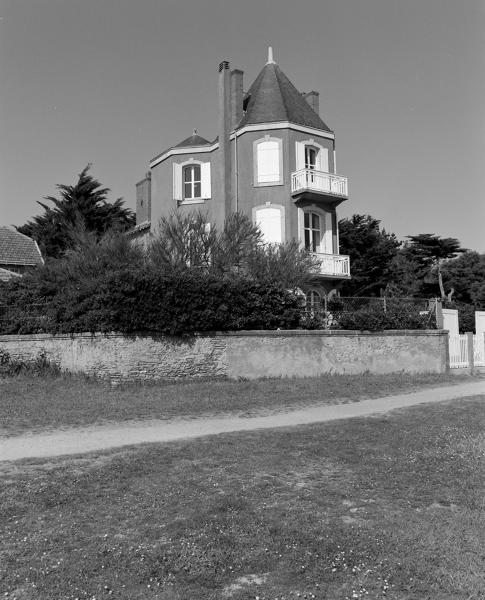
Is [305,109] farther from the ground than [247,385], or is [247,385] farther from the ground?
[305,109]

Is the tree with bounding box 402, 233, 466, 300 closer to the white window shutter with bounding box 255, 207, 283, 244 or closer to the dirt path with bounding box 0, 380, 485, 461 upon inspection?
the white window shutter with bounding box 255, 207, 283, 244

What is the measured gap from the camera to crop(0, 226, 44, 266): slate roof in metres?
32.2

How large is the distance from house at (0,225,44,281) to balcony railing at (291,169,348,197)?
14618 mm

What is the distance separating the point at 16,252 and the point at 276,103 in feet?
56.2

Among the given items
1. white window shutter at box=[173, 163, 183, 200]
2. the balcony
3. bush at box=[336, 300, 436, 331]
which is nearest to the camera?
bush at box=[336, 300, 436, 331]

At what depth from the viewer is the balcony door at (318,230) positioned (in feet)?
89.0

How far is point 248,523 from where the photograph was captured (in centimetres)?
489

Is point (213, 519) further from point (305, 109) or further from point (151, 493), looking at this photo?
point (305, 109)

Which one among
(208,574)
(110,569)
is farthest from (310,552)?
(110,569)

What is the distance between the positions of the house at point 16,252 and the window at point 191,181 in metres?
8.71

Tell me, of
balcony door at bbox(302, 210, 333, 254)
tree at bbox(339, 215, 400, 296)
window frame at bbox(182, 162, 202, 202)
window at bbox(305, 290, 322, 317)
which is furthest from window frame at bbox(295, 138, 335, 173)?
tree at bbox(339, 215, 400, 296)

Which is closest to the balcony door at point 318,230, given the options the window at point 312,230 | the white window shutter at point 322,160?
the window at point 312,230

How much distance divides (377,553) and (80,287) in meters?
14.0

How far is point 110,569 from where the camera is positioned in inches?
159
